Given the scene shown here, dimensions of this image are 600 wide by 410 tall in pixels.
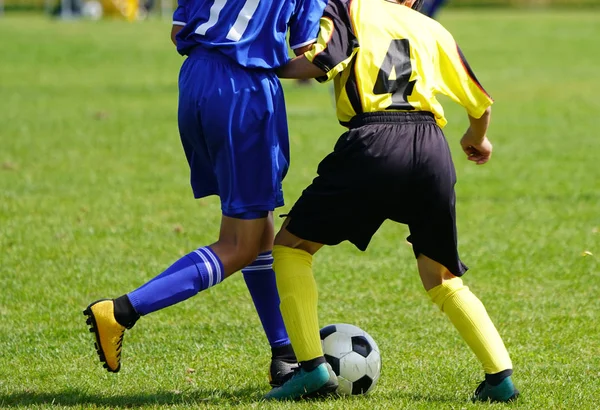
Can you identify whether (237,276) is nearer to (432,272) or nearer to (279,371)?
(279,371)

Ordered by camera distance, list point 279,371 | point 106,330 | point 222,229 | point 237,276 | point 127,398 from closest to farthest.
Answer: point 106,330
point 222,229
point 127,398
point 279,371
point 237,276

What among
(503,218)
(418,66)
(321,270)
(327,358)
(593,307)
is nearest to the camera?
(418,66)

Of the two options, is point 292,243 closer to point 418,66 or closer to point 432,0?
point 418,66

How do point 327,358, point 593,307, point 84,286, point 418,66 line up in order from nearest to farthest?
point 418,66, point 327,358, point 593,307, point 84,286

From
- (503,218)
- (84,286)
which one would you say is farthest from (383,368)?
(503,218)

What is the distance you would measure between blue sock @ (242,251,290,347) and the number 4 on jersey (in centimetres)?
90

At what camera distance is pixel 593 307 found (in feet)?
19.2

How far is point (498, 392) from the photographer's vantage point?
165 inches

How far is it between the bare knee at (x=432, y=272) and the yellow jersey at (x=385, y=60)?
58cm

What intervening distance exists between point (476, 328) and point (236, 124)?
120 centimetres

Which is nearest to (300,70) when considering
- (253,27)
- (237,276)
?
(253,27)

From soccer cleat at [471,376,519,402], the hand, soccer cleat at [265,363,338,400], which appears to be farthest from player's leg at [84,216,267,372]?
soccer cleat at [471,376,519,402]

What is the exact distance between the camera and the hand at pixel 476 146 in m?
4.44

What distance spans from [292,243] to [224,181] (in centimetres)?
36
